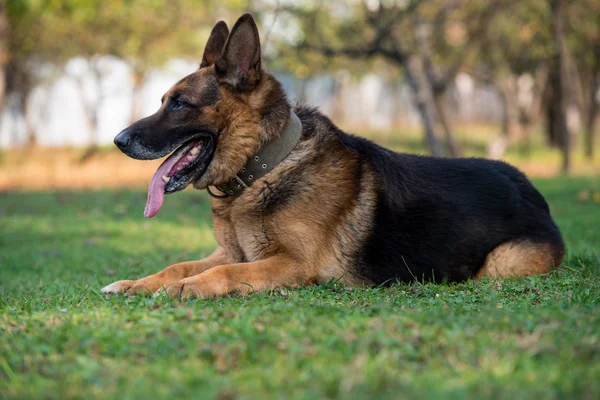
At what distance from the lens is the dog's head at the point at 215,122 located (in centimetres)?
554

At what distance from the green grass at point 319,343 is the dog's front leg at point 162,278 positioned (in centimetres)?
20

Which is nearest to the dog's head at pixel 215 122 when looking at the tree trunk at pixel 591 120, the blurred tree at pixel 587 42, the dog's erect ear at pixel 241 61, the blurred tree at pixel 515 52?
the dog's erect ear at pixel 241 61

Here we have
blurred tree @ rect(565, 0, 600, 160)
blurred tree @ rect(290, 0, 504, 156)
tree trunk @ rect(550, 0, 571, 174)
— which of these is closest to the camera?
blurred tree @ rect(290, 0, 504, 156)

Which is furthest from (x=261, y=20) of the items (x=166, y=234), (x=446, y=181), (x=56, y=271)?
(x=446, y=181)

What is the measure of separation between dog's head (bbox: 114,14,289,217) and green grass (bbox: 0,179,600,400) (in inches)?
46.9

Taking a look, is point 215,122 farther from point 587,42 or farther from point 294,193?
point 587,42

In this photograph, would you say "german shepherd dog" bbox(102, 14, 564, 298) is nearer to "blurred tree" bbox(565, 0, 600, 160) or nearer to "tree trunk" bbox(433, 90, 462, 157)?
"tree trunk" bbox(433, 90, 462, 157)

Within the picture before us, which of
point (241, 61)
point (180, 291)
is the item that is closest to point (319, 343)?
point (180, 291)

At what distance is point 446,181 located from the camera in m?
5.94

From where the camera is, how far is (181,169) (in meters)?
5.59

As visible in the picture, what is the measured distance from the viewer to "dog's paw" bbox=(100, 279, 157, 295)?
16.9ft

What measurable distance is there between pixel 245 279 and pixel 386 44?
17.2 m

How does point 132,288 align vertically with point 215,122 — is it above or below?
below

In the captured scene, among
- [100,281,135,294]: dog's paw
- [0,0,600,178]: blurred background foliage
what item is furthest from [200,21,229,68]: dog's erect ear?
[0,0,600,178]: blurred background foliage
